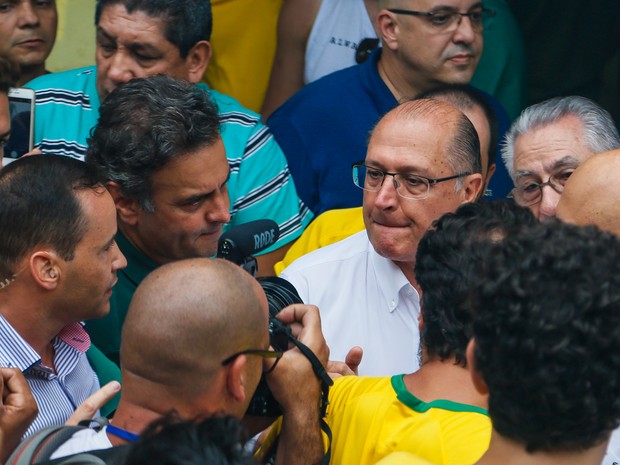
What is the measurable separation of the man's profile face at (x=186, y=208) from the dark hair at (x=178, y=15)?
0.93 metres

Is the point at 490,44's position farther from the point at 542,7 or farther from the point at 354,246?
the point at 354,246

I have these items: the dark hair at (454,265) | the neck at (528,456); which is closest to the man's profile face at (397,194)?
the dark hair at (454,265)

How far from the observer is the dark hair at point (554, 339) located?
5.90 ft

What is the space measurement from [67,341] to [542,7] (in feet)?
10.5

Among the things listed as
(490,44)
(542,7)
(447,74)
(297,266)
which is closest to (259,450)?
(297,266)

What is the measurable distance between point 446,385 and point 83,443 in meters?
0.79

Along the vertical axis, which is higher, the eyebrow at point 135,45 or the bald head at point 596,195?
the bald head at point 596,195

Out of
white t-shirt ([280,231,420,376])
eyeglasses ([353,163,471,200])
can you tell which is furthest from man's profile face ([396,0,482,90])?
white t-shirt ([280,231,420,376])

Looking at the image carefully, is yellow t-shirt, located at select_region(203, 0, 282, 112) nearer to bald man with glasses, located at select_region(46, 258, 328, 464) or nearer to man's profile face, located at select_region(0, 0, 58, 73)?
man's profile face, located at select_region(0, 0, 58, 73)

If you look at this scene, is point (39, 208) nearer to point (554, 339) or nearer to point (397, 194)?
point (397, 194)

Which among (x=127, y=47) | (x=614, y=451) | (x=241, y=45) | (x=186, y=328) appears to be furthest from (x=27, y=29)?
(x=614, y=451)

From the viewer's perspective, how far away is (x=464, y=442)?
2293 mm

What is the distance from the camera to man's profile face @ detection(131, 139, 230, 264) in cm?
344

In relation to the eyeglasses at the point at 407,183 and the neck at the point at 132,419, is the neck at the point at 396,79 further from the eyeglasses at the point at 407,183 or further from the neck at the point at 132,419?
the neck at the point at 132,419
